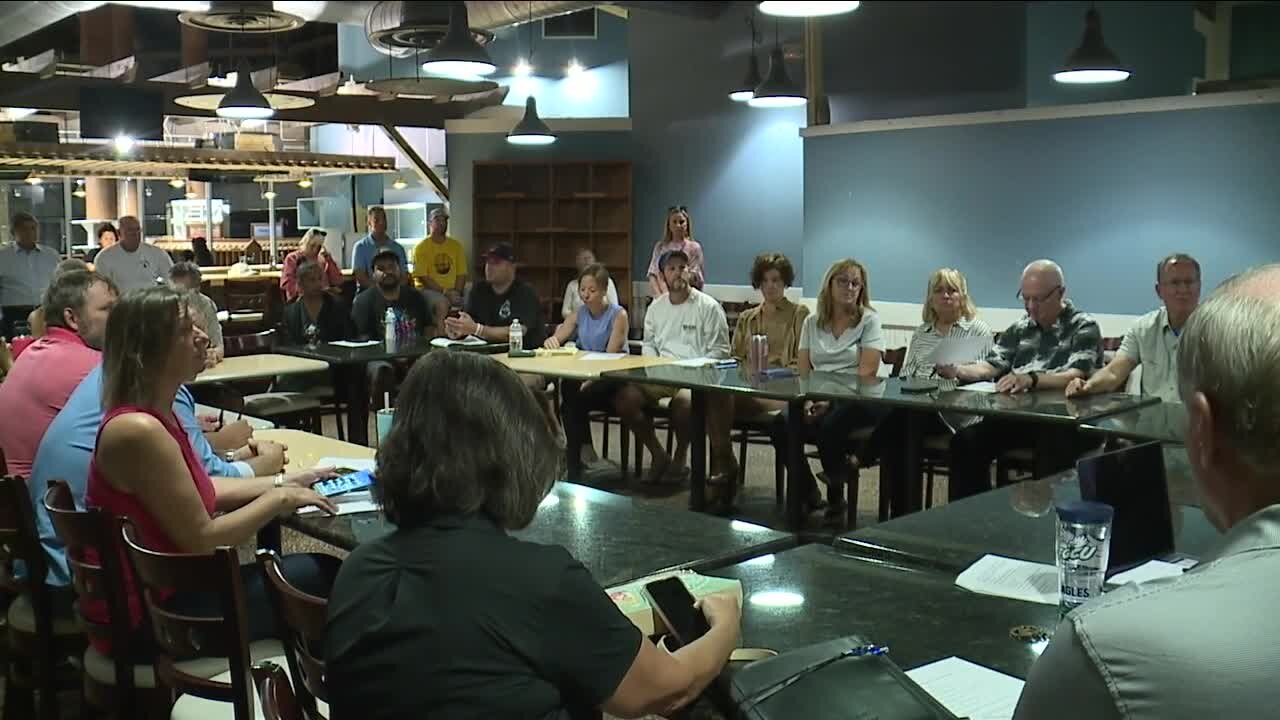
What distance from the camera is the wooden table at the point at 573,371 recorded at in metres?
5.91

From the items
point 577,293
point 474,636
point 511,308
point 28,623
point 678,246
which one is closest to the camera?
point 474,636

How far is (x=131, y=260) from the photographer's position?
10.1 m

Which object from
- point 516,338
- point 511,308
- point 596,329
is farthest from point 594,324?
point 511,308

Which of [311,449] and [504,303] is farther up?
[504,303]

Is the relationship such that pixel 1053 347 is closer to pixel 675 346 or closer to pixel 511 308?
pixel 675 346

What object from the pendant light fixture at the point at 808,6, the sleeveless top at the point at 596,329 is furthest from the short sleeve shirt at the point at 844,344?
the pendant light fixture at the point at 808,6

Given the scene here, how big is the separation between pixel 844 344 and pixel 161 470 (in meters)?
3.84

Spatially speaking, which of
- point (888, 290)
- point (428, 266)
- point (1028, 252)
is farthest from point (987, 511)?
point (428, 266)

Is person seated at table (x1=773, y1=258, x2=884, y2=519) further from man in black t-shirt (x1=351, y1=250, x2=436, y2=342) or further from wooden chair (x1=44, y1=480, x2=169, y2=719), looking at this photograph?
wooden chair (x1=44, y1=480, x2=169, y2=719)

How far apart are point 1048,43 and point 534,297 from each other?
13.2 ft

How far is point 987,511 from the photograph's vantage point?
8.90ft

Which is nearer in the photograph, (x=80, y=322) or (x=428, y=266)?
(x=80, y=322)

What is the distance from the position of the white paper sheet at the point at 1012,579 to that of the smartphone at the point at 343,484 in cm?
147

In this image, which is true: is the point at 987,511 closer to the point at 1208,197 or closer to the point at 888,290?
the point at 1208,197
